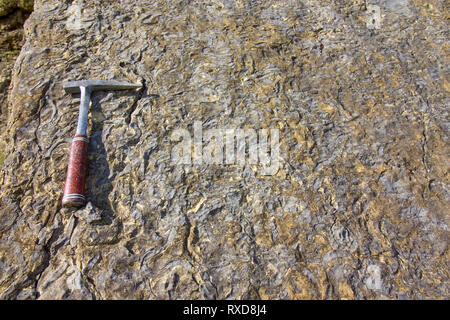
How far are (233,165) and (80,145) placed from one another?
0.88 m

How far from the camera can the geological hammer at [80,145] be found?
1.97m

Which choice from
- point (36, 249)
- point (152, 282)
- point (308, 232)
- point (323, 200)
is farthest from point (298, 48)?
point (36, 249)

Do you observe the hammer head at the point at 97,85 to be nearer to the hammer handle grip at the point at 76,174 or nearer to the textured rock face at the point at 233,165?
the textured rock face at the point at 233,165

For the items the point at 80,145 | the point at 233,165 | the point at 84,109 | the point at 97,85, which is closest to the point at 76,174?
the point at 80,145

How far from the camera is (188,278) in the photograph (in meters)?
1.82

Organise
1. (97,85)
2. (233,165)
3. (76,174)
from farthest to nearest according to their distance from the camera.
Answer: (97,85)
(233,165)
(76,174)

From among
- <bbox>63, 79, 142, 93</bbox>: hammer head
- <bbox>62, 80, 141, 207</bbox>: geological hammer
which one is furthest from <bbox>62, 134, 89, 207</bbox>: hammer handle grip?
<bbox>63, 79, 142, 93</bbox>: hammer head

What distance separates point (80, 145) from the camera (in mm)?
2100

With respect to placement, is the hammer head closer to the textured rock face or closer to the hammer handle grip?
the textured rock face

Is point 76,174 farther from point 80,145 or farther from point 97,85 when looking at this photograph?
point 97,85

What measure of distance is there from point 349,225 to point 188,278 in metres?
0.90

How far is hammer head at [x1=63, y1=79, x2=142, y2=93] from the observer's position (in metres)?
2.35

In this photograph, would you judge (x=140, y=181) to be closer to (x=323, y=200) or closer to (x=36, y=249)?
(x=36, y=249)

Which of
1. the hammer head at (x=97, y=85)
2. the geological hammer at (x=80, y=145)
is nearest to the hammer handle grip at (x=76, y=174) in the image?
the geological hammer at (x=80, y=145)
